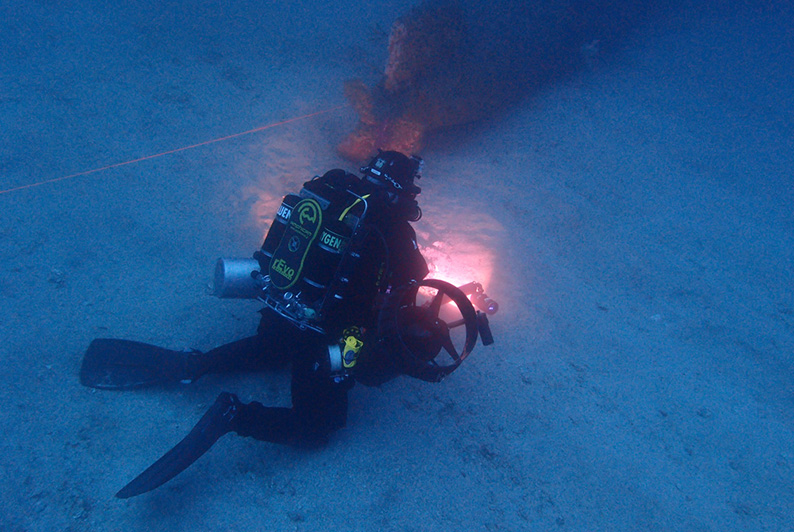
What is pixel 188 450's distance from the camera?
2.85 metres

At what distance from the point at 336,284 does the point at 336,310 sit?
0.86 feet

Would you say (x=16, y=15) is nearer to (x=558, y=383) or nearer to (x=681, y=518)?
(x=558, y=383)

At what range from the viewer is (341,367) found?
3010mm

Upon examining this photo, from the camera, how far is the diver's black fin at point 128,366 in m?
3.55

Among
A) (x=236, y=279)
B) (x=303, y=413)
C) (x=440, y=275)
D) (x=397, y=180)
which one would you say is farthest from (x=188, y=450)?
(x=440, y=275)

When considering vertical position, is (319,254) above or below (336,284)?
above

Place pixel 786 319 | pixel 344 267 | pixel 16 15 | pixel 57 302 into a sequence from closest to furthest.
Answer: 1. pixel 344 267
2. pixel 57 302
3. pixel 786 319
4. pixel 16 15

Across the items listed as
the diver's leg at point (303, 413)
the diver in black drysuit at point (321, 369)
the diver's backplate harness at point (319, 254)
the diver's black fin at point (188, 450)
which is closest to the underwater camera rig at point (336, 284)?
the diver's backplate harness at point (319, 254)

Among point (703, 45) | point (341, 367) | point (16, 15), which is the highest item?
Result: point (703, 45)

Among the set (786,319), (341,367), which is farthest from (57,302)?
(786,319)

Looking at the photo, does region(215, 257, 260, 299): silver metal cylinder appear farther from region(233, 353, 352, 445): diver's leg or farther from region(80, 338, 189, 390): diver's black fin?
region(233, 353, 352, 445): diver's leg

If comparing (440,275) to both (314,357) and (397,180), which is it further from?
(314,357)

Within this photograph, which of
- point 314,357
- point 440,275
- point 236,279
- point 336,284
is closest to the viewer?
point 336,284

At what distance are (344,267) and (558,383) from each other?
113 inches
